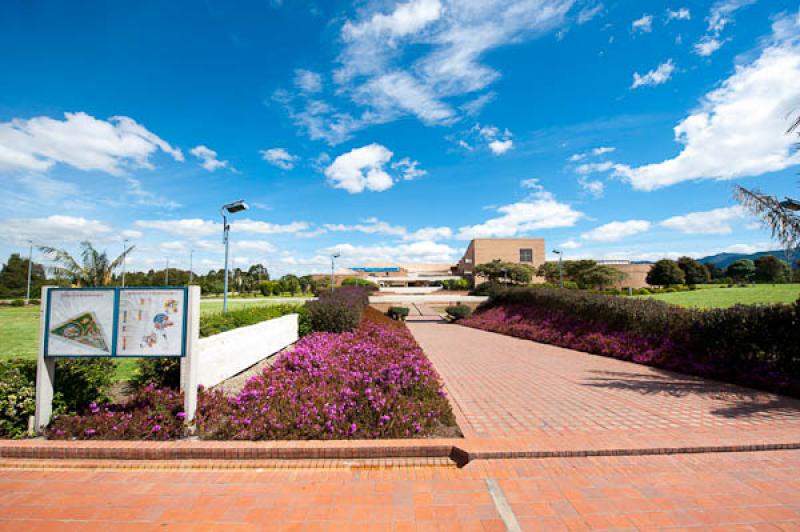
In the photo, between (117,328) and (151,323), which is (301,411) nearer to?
(151,323)

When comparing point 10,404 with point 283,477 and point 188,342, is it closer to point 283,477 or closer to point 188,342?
point 188,342

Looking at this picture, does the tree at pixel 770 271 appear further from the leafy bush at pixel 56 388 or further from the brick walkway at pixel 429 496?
the leafy bush at pixel 56 388

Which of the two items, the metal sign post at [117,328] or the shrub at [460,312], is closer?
the metal sign post at [117,328]

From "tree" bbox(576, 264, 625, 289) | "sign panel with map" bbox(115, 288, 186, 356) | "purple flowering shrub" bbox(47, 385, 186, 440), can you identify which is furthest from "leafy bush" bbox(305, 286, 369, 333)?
"tree" bbox(576, 264, 625, 289)

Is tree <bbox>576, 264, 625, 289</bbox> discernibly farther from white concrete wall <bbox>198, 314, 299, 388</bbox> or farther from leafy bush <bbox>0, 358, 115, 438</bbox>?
leafy bush <bbox>0, 358, 115, 438</bbox>

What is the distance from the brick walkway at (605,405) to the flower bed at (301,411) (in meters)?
0.66

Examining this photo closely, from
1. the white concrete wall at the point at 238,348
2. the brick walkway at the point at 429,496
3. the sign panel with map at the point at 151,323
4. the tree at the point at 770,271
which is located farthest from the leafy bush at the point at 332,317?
the tree at the point at 770,271

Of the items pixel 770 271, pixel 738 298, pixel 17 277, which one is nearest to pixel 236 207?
pixel 738 298

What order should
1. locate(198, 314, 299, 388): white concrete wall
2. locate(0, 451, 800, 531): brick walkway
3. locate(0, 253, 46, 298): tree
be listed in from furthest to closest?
locate(0, 253, 46, 298): tree < locate(198, 314, 299, 388): white concrete wall < locate(0, 451, 800, 531): brick walkway

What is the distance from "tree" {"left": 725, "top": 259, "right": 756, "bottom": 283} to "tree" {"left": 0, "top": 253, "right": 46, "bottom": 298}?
334ft

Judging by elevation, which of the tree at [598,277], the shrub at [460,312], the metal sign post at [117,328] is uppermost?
the tree at [598,277]

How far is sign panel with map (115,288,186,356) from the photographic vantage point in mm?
3906

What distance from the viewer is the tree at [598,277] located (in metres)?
47.1

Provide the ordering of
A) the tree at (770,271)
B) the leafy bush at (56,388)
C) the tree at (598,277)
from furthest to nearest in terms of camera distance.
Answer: the tree at (770,271) → the tree at (598,277) → the leafy bush at (56,388)
